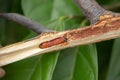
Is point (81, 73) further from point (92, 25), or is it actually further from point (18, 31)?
point (18, 31)

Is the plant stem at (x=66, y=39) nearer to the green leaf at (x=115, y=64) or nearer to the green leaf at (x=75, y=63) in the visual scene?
the green leaf at (x=75, y=63)

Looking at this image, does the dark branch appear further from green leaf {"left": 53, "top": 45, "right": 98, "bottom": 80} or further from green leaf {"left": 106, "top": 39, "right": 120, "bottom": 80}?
green leaf {"left": 106, "top": 39, "right": 120, "bottom": 80}

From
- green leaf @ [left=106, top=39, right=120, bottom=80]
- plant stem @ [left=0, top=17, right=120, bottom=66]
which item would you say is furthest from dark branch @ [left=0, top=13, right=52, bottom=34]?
green leaf @ [left=106, top=39, right=120, bottom=80]

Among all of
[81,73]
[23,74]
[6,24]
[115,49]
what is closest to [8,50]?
[23,74]

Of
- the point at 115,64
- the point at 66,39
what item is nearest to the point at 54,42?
the point at 66,39

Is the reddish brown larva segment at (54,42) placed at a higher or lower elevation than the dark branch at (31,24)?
lower

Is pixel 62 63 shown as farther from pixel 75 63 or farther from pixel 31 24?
pixel 31 24

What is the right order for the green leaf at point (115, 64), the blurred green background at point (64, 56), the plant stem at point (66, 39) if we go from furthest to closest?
the green leaf at point (115, 64)
the blurred green background at point (64, 56)
the plant stem at point (66, 39)

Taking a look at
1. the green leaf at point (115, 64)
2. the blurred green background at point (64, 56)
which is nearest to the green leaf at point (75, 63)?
the blurred green background at point (64, 56)
